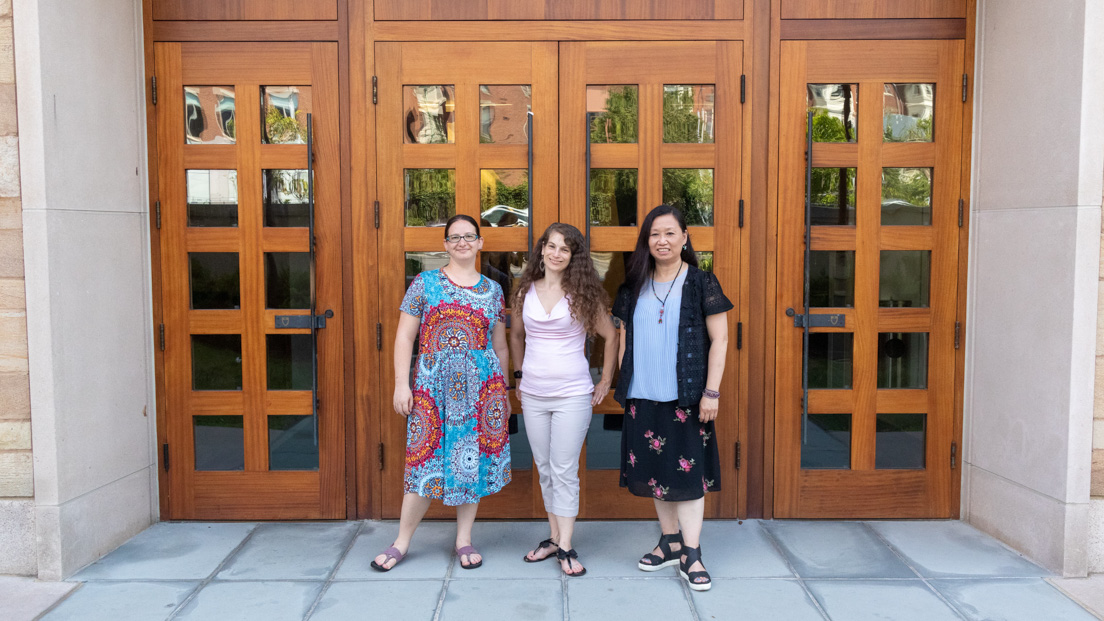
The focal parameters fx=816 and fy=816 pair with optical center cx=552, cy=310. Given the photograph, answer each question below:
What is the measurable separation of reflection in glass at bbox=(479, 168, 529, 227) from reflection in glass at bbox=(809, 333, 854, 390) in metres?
1.53

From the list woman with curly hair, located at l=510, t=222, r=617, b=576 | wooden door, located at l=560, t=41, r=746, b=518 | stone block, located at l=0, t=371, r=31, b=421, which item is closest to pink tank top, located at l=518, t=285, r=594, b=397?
woman with curly hair, located at l=510, t=222, r=617, b=576

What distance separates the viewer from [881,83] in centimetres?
389

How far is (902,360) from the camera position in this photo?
399 cm

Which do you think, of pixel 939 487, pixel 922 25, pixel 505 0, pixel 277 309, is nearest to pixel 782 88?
pixel 922 25

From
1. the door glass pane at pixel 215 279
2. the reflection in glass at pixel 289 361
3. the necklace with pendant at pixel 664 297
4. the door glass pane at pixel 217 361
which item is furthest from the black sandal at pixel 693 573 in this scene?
the door glass pane at pixel 215 279

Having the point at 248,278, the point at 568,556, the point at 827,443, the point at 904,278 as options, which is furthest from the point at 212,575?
the point at 904,278

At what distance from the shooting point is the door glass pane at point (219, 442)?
13.1ft

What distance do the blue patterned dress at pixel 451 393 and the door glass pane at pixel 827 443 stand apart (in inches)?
63.3

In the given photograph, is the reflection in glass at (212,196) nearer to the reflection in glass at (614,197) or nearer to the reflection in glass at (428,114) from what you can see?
the reflection in glass at (428,114)

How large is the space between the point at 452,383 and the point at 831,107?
7.29 feet

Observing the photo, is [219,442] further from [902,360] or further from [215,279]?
[902,360]

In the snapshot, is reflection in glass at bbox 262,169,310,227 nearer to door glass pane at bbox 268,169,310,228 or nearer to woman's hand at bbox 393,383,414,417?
door glass pane at bbox 268,169,310,228

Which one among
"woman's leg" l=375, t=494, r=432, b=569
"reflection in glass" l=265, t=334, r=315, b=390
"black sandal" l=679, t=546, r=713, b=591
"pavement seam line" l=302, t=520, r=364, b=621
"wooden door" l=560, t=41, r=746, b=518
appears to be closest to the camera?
"pavement seam line" l=302, t=520, r=364, b=621

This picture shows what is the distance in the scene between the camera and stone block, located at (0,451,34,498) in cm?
340
